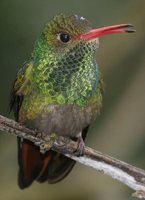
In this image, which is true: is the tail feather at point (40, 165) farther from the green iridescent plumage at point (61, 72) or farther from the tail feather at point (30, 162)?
the green iridescent plumage at point (61, 72)

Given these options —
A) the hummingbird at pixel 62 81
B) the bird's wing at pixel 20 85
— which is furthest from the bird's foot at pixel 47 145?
the bird's wing at pixel 20 85

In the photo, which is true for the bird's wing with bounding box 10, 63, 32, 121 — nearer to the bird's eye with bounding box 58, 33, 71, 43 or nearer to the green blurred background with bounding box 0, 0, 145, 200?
the bird's eye with bounding box 58, 33, 71, 43

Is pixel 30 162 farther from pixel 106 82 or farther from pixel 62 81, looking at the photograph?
pixel 106 82

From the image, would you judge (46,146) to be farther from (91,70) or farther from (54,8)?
(54,8)

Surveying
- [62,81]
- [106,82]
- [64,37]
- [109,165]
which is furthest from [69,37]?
[106,82]

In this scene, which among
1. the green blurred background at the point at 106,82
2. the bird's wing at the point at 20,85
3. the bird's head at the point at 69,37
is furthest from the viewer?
the green blurred background at the point at 106,82
